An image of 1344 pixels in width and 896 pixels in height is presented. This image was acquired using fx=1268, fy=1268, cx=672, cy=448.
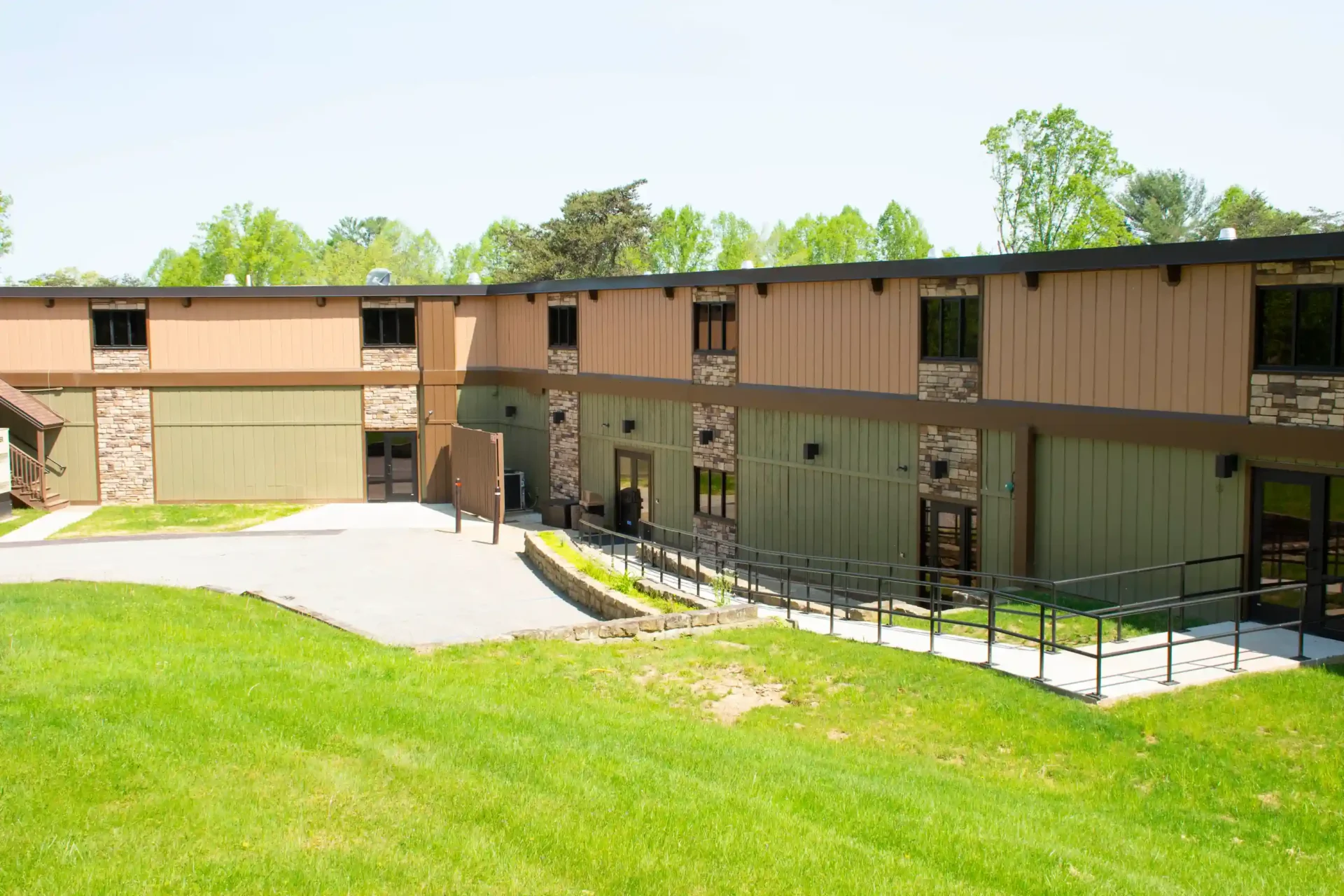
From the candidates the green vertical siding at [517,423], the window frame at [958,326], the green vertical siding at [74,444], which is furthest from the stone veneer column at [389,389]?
the window frame at [958,326]

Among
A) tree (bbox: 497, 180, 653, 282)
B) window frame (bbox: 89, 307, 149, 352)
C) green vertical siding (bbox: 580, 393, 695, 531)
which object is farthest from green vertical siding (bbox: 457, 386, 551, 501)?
tree (bbox: 497, 180, 653, 282)

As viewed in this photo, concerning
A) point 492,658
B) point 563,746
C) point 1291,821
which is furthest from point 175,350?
point 1291,821

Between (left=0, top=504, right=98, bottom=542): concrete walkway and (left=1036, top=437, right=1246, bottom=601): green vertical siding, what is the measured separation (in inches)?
822

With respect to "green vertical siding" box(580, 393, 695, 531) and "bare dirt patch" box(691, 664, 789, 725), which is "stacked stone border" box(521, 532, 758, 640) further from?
"green vertical siding" box(580, 393, 695, 531)

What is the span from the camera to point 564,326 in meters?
30.4

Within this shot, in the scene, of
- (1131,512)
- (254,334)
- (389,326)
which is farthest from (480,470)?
(1131,512)

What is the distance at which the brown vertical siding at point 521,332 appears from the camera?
31234mm

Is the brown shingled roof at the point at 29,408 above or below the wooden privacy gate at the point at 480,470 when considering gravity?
above

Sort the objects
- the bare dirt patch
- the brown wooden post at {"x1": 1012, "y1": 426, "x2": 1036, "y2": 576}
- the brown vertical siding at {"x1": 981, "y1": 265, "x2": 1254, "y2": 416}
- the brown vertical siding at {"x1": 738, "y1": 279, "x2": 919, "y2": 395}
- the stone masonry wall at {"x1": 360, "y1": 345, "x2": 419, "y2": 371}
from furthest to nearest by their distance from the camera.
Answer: the stone masonry wall at {"x1": 360, "y1": 345, "x2": 419, "y2": 371}, the brown vertical siding at {"x1": 738, "y1": 279, "x2": 919, "y2": 395}, the brown wooden post at {"x1": 1012, "y1": 426, "x2": 1036, "y2": 576}, the brown vertical siding at {"x1": 981, "y1": 265, "x2": 1254, "y2": 416}, the bare dirt patch

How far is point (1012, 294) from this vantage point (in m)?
18.4

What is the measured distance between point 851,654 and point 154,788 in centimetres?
823

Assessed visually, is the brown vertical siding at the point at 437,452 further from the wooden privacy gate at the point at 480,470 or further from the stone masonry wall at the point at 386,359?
the stone masonry wall at the point at 386,359

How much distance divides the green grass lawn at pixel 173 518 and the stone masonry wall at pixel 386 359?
13.1 feet

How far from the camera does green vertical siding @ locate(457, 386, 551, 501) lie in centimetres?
3203
